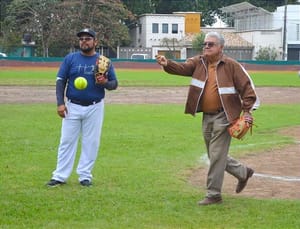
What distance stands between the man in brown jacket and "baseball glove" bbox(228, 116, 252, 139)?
0.20 ft

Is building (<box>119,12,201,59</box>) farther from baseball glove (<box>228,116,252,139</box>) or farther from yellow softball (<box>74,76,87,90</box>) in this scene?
baseball glove (<box>228,116,252,139</box>)

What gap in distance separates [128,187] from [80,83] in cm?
151

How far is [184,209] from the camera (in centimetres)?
753

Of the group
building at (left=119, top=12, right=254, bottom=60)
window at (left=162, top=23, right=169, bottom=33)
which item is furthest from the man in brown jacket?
window at (left=162, top=23, right=169, bottom=33)

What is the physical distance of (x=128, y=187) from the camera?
8.81 m

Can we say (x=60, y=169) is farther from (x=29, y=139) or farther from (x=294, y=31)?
(x=294, y=31)

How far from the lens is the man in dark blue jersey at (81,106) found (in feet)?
28.6

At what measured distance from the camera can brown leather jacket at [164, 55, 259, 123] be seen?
772 cm

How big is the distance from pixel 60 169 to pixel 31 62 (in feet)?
149

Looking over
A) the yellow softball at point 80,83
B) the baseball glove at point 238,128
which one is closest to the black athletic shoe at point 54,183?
the yellow softball at point 80,83

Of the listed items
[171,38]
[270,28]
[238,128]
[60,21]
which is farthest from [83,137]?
[270,28]

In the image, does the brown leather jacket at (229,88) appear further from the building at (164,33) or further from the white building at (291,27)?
the white building at (291,27)

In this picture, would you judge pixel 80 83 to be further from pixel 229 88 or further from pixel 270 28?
pixel 270 28

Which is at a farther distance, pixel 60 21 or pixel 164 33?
pixel 164 33
